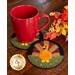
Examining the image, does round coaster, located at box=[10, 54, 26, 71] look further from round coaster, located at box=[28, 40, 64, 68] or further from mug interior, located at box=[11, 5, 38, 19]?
mug interior, located at box=[11, 5, 38, 19]

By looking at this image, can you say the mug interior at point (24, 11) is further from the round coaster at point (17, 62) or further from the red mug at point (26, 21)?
the round coaster at point (17, 62)

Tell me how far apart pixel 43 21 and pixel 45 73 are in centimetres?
20

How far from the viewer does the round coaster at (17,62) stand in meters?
0.81

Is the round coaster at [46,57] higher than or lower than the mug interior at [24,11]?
lower

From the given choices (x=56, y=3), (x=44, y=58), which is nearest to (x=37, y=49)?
(x=44, y=58)

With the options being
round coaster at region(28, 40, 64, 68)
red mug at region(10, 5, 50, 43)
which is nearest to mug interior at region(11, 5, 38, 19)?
red mug at region(10, 5, 50, 43)

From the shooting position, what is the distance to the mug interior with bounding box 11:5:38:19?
822 mm

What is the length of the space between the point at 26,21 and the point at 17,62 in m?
0.16

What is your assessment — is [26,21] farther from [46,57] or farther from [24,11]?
[46,57]

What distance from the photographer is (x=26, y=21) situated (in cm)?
80

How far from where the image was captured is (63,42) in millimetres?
824

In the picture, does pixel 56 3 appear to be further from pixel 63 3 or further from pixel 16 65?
pixel 16 65

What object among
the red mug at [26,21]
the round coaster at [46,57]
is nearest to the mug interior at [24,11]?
the red mug at [26,21]

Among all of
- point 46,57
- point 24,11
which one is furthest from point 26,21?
point 46,57
